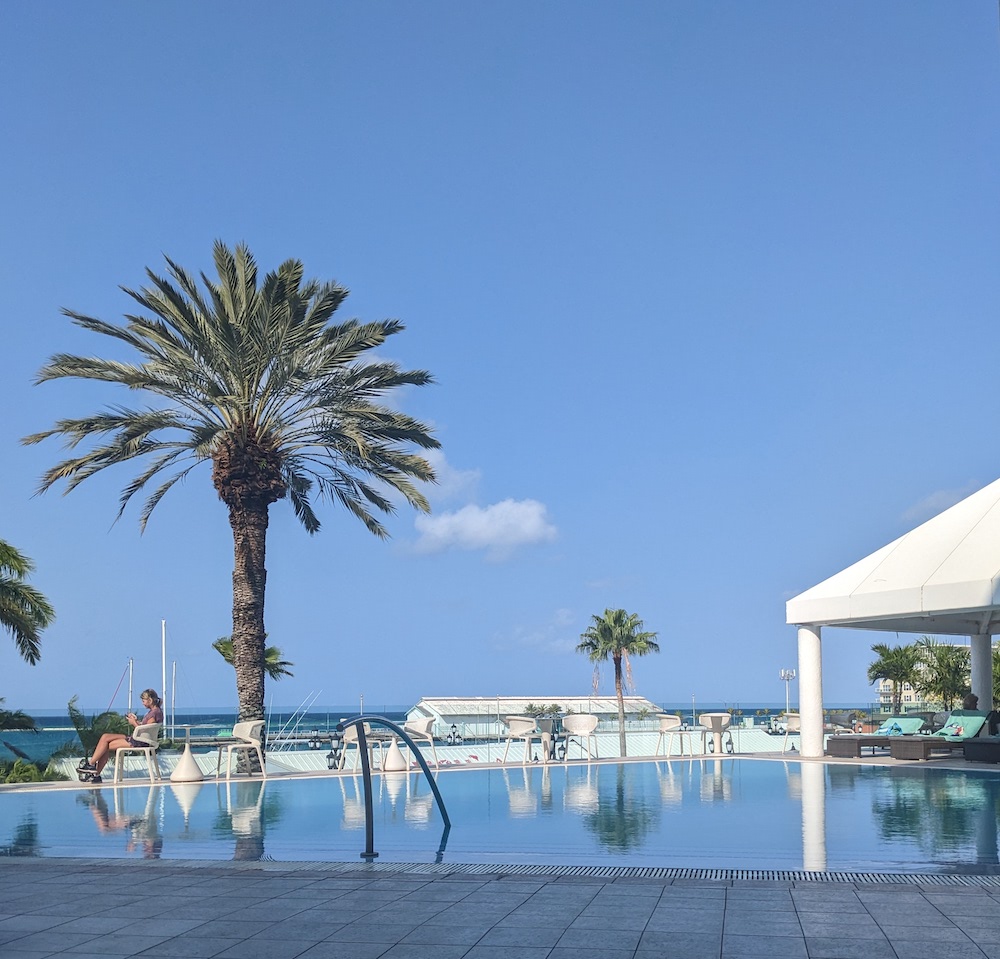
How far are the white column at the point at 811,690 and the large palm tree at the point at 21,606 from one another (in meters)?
14.4

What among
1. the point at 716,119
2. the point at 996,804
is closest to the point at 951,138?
the point at 716,119

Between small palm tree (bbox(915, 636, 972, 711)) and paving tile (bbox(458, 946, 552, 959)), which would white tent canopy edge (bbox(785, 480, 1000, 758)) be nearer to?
small palm tree (bbox(915, 636, 972, 711))

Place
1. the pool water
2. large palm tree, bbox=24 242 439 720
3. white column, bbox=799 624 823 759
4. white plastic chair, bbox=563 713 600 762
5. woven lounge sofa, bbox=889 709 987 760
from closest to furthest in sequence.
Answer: the pool water
large palm tree, bbox=24 242 439 720
woven lounge sofa, bbox=889 709 987 760
white plastic chair, bbox=563 713 600 762
white column, bbox=799 624 823 759

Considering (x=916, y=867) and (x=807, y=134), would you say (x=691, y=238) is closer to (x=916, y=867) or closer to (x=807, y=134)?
(x=807, y=134)

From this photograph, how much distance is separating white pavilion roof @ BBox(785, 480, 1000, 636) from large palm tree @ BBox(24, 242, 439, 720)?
8.38 meters

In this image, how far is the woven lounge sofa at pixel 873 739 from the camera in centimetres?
2006

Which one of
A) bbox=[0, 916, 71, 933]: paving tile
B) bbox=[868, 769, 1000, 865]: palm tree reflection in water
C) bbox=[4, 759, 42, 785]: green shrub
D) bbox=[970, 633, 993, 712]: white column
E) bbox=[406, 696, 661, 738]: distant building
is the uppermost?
bbox=[970, 633, 993, 712]: white column

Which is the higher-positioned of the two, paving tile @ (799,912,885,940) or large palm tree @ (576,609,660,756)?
large palm tree @ (576,609,660,756)

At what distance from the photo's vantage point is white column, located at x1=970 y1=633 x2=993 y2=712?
22.7 m

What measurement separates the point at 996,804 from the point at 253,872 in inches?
322

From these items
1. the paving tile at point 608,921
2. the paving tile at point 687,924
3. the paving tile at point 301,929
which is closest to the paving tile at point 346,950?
the paving tile at point 301,929

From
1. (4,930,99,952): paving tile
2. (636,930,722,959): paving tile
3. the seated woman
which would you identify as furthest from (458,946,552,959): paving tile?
the seated woman

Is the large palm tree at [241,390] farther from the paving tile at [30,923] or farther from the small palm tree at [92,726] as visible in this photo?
the paving tile at [30,923]

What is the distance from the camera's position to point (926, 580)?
1856cm
